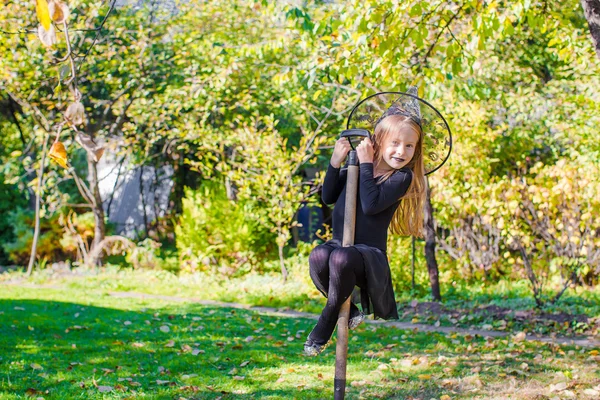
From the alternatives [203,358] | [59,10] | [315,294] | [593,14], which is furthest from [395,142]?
[315,294]

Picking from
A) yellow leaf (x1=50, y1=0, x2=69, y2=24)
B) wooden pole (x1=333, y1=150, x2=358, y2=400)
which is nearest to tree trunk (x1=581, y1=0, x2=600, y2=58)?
wooden pole (x1=333, y1=150, x2=358, y2=400)

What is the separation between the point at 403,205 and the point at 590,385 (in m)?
2.29

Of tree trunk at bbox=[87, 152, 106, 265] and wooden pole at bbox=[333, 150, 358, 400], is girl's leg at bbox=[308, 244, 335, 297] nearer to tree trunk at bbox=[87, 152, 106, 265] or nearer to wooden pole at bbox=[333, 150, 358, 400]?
wooden pole at bbox=[333, 150, 358, 400]

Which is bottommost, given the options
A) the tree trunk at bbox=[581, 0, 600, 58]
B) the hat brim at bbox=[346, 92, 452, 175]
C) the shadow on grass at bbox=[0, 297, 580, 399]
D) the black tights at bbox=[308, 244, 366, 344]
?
the shadow on grass at bbox=[0, 297, 580, 399]

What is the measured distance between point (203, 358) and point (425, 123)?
10.4 feet

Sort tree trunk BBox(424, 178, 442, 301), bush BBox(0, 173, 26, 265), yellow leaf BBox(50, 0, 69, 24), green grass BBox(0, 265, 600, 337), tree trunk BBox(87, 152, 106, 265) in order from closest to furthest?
yellow leaf BBox(50, 0, 69, 24)
green grass BBox(0, 265, 600, 337)
tree trunk BBox(424, 178, 442, 301)
tree trunk BBox(87, 152, 106, 265)
bush BBox(0, 173, 26, 265)

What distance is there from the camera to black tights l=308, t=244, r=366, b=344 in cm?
296

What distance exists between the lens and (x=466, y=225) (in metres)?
9.76

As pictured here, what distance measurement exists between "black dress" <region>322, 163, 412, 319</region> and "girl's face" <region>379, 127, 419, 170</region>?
0.05 metres

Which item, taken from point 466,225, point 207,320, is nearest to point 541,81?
point 466,225

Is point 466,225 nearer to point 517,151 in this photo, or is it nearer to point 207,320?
point 517,151

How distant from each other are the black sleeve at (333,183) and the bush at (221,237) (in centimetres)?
792

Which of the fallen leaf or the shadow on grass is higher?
the fallen leaf

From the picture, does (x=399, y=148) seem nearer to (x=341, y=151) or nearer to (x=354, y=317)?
(x=341, y=151)
